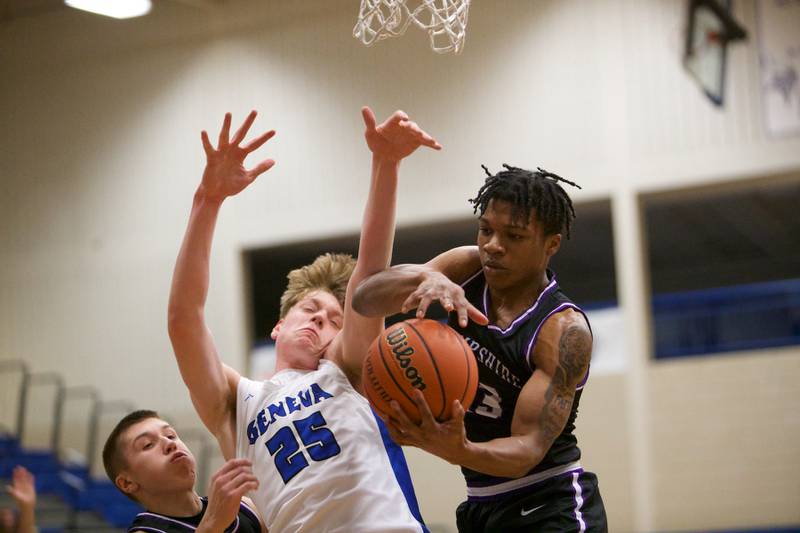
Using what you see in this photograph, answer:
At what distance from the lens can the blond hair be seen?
4281 mm

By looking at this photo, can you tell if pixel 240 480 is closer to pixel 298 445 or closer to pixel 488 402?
pixel 298 445

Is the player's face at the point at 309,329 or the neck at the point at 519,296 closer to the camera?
the neck at the point at 519,296

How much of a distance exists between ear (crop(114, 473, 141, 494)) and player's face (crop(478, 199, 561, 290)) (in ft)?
5.14

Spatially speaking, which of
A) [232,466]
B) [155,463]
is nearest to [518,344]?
[232,466]

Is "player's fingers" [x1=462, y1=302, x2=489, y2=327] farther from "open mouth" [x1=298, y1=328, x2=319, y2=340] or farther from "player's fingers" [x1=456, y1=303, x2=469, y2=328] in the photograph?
"open mouth" [x1=298, y1=328, x2=319, y2=340]

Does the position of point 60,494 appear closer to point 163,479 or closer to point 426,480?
point 426,480

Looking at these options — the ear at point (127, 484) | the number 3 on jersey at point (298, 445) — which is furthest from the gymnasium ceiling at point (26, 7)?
the number 3 on jersey at point (298, 445)

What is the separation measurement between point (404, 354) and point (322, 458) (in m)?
0.70

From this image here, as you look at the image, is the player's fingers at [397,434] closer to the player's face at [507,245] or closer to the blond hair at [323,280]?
the player's face at [507,245]

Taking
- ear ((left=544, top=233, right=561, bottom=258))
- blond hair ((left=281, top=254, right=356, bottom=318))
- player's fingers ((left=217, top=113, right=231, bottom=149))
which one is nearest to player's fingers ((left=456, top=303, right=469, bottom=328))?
ear ((left=544, top=233, right=561, bottom=258))

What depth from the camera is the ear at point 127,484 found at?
405 cm

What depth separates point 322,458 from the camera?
3.79m

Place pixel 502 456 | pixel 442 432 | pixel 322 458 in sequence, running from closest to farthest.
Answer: pixel 442 432, pixel 502 456, pixel 322 458

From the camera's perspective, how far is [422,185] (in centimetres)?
1126
